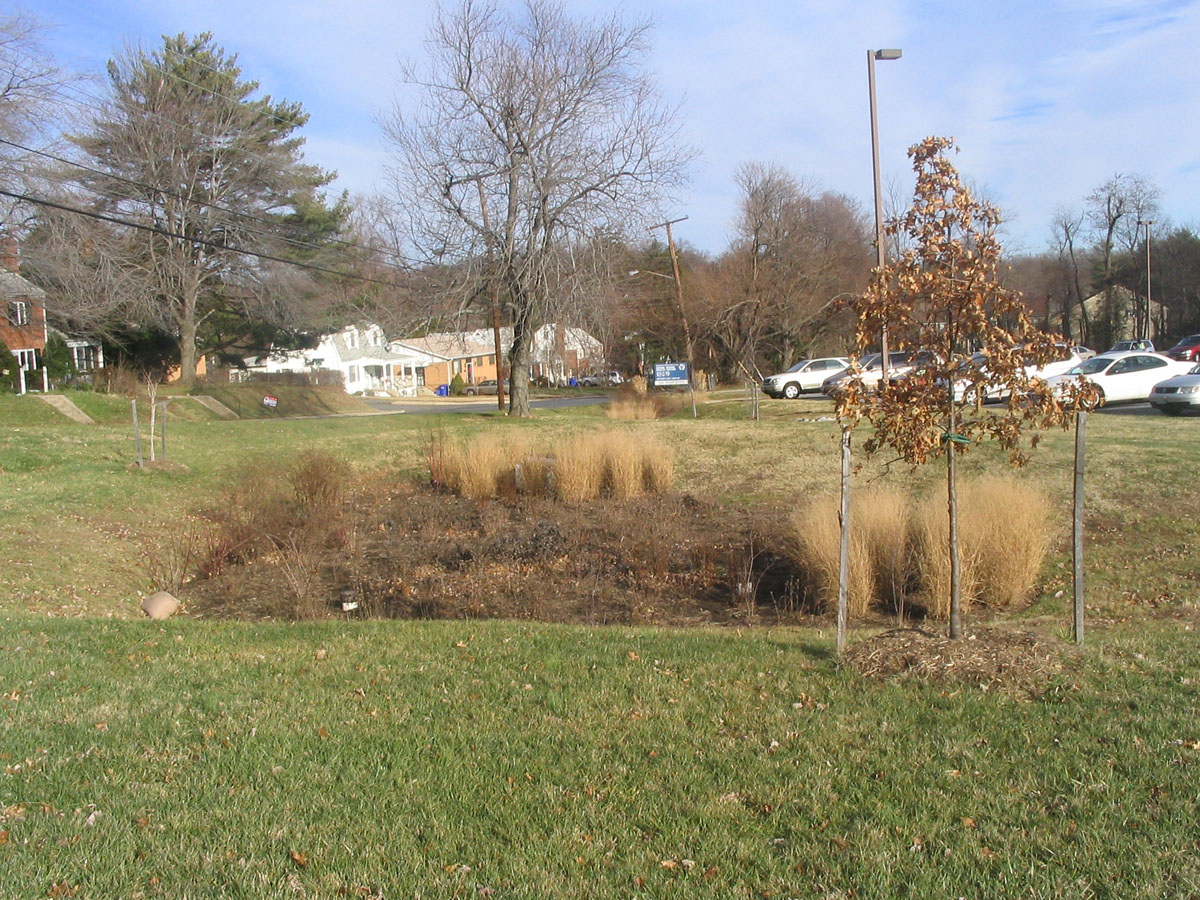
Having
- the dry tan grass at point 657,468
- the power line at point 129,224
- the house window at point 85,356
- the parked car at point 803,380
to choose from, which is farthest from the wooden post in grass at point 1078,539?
the house window at point 85,356

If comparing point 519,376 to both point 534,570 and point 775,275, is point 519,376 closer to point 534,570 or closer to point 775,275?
point 534,570

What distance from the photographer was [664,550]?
39.0 ft

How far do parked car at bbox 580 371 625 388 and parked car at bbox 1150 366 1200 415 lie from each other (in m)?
41.7

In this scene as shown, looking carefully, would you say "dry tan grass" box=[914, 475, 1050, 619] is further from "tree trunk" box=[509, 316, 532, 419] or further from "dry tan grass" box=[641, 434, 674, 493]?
"tree trunk" box=[509, 316, 532, 419]

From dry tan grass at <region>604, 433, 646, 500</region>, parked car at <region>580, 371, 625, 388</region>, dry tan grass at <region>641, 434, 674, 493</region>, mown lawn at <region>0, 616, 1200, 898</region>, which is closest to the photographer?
mown lawn at <region>0, 616, 1200, 898</region>

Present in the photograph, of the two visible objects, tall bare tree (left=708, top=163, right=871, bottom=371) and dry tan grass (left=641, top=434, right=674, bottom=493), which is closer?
dry tan grass (left=641, top=434, right=674, bottom=493)

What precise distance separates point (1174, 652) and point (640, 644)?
353 centimetres

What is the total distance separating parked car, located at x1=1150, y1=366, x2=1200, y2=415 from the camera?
21.6m

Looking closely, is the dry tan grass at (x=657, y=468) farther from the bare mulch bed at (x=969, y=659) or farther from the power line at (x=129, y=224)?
the power line at (x=129, y=224)

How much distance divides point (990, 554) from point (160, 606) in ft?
27.7

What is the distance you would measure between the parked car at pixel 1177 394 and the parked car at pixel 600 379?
4168cm

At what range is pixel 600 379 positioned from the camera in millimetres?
66688

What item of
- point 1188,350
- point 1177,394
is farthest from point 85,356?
point 1188,350

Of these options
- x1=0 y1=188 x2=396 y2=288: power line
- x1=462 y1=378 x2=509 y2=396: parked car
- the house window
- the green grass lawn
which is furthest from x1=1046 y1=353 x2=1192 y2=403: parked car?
the house window
